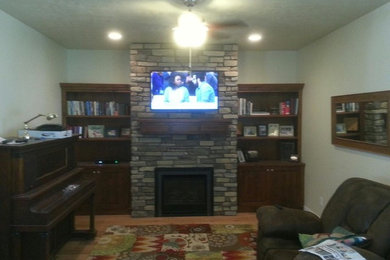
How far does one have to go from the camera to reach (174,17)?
132 inches

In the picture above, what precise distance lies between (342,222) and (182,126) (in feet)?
8.23

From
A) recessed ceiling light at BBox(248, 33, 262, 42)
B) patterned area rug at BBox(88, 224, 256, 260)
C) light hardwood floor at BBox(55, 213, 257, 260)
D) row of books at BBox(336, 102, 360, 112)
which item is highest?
recessed ceiling light at BBox(248, 33, 262, 42)

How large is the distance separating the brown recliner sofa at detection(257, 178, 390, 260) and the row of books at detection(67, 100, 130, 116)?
9.56 ft

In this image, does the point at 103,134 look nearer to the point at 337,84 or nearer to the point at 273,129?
the point at 273,129

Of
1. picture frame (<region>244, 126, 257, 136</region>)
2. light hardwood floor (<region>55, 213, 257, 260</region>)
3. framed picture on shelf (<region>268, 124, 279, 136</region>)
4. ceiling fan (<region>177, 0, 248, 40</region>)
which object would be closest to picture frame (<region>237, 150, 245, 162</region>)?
picture frame (<region>244, 126, 257, 136</region>)

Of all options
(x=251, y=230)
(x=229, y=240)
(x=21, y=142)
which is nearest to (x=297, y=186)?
(x=251, y=230)

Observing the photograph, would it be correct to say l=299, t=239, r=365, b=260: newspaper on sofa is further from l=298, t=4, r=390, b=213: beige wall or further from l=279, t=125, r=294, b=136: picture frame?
l=279, t=125, r=294, b=136: picture frame

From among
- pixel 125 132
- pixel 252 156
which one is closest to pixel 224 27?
pixel 252 156

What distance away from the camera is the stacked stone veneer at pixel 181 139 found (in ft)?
14.9

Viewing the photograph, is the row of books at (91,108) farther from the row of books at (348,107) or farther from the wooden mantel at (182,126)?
the row of books at (348,107)

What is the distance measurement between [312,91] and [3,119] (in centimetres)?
399

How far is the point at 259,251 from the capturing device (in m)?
2.64

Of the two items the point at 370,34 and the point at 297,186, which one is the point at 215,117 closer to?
the point at 297,186

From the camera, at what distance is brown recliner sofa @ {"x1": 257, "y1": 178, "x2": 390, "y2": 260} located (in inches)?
Result: 81.4
